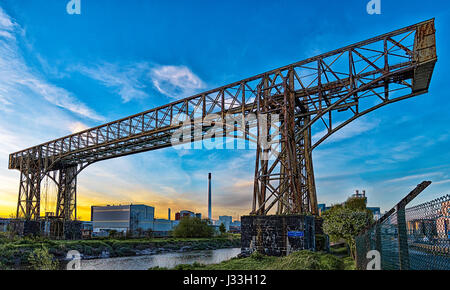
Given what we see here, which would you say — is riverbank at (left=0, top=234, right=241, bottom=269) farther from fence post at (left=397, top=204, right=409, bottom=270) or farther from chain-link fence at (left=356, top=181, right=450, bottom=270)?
fence post at (left=397, top=204, right=409, bottom=270)

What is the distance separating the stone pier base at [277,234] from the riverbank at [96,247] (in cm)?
1540

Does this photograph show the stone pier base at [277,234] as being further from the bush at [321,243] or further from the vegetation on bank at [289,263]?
the bush at [321,243]

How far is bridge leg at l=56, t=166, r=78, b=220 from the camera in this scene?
4094 cm

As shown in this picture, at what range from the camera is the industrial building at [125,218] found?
249 ft

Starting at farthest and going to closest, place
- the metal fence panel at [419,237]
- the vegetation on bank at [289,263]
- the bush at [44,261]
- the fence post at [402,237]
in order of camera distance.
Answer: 1. the bush at [44,261]
2. the vegetation on bank at [289,263]
3. the fence post at [402,237]
4. the metal fence panel at [419,237]

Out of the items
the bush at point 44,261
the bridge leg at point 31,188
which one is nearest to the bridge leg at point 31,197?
the bridge leg at point 31,188

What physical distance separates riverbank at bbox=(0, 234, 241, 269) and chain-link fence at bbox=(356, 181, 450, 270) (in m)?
22.1

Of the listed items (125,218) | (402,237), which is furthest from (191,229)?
(402,237)

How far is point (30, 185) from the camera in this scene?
4106cm

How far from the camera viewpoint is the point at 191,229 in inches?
2375

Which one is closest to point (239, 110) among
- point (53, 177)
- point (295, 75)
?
point (295, 75)

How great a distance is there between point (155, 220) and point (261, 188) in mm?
71579

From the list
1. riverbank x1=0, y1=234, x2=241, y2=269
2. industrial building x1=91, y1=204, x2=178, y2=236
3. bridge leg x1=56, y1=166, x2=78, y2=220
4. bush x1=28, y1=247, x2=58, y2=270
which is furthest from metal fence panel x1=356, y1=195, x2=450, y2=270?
industrial building x1=91, y1=204, x2=178, y2=236
